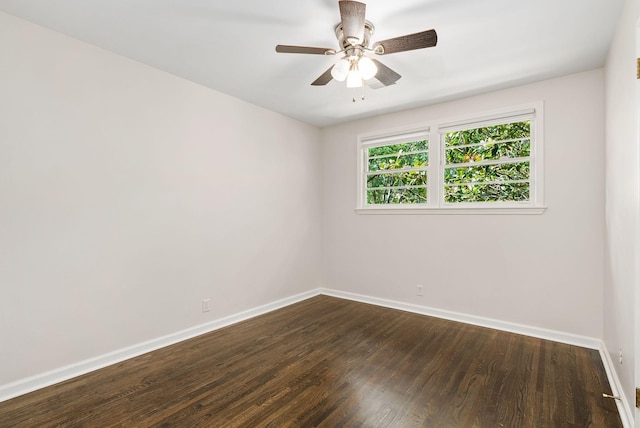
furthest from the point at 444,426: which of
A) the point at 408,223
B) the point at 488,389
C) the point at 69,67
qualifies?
the point at 69,67

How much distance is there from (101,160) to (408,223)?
343cm

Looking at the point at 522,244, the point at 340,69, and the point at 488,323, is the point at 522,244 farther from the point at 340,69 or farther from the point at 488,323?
the point at 340,69

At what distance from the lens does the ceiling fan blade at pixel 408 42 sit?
Answer: 1.90 meters

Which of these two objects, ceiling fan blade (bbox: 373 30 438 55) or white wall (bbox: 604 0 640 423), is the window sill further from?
ceiling fan blade (bbox: 373 30 438 55)

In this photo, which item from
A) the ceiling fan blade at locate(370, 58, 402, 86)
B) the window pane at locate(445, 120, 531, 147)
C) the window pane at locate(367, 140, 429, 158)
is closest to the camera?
the ceiling fan blade at locate(370, 58, 402, 86)

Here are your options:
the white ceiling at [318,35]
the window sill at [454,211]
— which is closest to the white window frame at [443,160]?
the window sill at [454,211]

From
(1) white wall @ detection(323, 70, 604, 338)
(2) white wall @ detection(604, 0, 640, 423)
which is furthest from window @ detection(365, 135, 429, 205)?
(2) white wall @ detection(604, 0, 640, 423)

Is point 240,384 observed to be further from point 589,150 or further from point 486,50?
point 589,150

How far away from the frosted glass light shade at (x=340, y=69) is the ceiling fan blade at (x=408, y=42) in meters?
0.22

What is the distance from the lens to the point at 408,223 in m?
4.09

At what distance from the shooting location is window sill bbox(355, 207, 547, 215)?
128 inches

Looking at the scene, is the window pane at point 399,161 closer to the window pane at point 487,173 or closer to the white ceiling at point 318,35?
the window pane at point 487,173

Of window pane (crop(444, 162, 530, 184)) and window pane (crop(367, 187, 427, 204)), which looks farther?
window pane (crop(367, 187, 427, 204))

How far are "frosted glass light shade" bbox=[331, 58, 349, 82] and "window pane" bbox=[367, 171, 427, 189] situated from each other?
2219 mm
